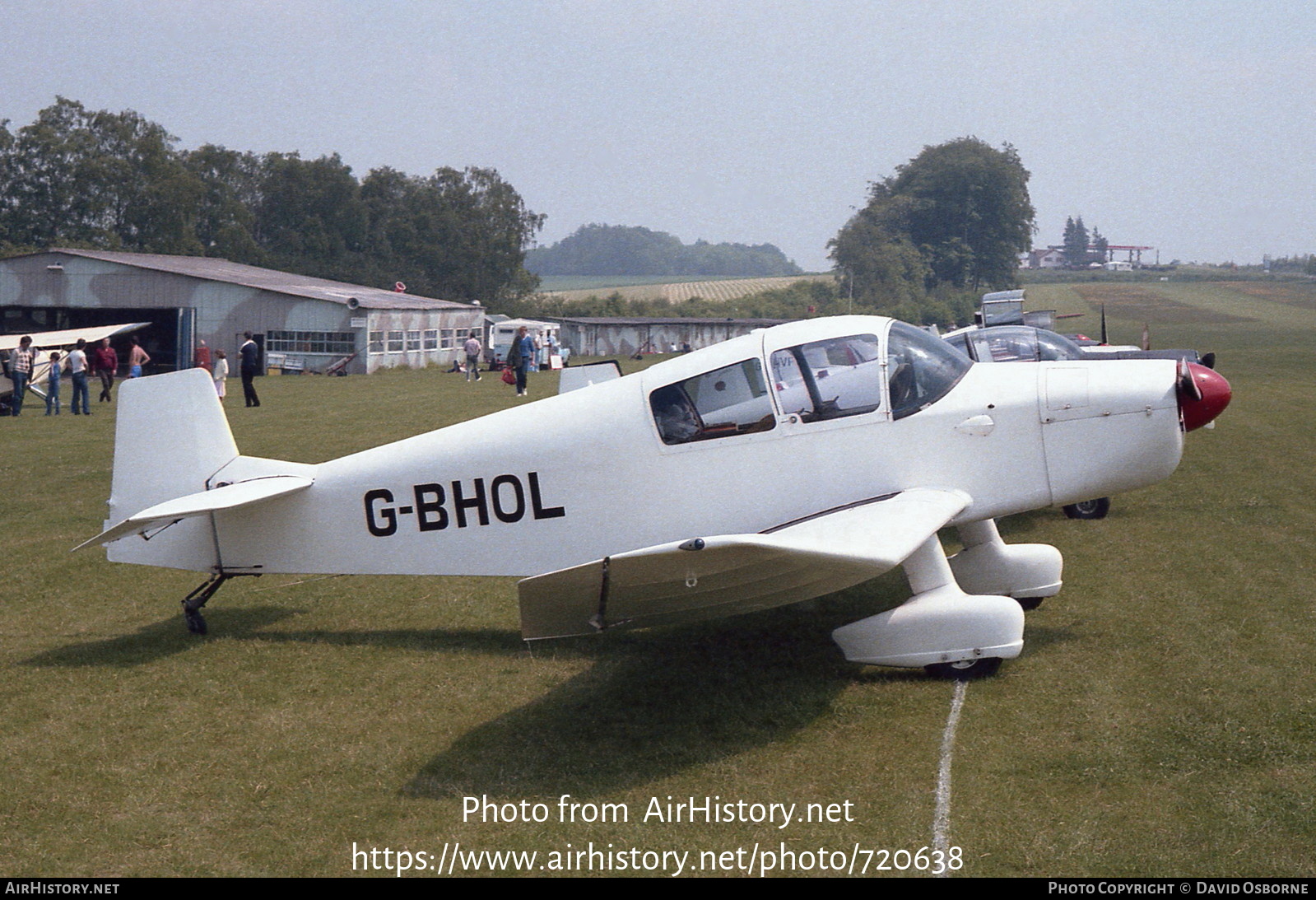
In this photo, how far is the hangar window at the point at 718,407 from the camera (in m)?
6.83

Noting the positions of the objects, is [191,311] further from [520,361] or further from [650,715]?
[650,715]

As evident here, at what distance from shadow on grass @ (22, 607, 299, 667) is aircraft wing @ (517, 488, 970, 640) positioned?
335 cm

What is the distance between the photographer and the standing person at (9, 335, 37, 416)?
25.5m

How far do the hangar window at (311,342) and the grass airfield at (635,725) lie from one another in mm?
35017

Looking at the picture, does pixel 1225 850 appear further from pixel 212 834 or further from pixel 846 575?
pixel 212 834

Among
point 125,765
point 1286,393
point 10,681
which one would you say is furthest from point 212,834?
point 1286,393

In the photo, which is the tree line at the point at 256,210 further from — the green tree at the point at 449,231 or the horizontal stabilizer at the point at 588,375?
the horizontal stabilizer at the point at 588,375

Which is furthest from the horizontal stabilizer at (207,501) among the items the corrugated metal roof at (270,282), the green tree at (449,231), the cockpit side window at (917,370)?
the green tree at (449,231)

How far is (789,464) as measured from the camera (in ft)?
22.2

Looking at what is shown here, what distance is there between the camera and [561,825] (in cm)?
478

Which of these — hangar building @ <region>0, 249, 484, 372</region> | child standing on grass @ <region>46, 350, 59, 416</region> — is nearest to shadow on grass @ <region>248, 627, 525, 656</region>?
child standing on grass @ <region>46, 350, 59, 416</region>

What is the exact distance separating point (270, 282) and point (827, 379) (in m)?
46.4

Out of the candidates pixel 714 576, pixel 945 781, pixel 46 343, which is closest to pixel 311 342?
pixel 46 343
